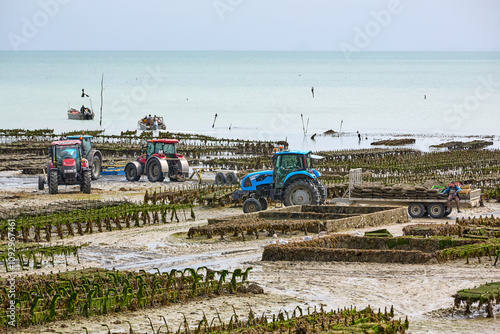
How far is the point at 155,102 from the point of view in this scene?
114 meters

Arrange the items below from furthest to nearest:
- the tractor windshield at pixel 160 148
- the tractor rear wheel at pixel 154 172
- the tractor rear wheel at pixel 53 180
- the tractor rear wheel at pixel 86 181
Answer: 1. the tractor windshield at pixel 160 148
2. the tractor rear wheel at pixel 154 172
3. the tractor rear wheel at pixel 86 181
4. the tractor rear wheel at pixel 53 180

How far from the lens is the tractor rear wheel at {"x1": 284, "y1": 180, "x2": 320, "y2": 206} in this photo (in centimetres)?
2539

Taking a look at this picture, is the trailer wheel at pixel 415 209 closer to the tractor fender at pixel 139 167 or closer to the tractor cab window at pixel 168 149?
the tractor cab window at pixel 168 149

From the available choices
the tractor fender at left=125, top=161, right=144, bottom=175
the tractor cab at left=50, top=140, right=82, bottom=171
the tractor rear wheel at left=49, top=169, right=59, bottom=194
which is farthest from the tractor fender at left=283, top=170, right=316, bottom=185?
the tractor fender at left=125, top=161, right=144, bottom=175

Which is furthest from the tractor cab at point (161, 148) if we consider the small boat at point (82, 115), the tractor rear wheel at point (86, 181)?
the small boat at point (82, 115)

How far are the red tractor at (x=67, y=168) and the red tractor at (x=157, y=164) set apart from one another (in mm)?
4281

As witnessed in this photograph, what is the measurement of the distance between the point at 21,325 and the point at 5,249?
6.78m

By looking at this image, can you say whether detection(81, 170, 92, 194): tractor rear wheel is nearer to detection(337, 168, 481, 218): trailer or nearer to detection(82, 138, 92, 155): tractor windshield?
detection(82, 138, 92, 155): tractor windshield

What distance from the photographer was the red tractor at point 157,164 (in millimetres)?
34531

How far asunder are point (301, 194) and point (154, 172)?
10.7m

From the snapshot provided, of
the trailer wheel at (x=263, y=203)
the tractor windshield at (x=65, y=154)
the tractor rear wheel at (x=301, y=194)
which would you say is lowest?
the trailer wheel at (x=263, y=203)

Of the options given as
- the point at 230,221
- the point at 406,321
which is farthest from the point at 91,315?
the point at 230,221

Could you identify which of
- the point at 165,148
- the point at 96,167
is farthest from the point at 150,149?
the point at 96,167

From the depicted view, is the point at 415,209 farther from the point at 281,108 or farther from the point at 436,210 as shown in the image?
the point at 281,108
